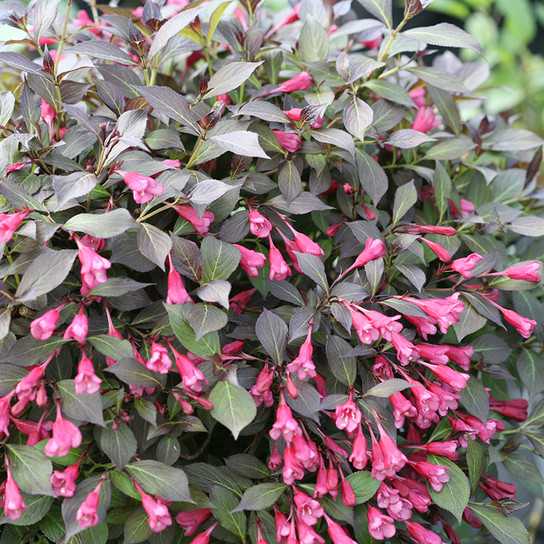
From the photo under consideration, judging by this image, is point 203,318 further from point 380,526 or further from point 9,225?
point 380,526

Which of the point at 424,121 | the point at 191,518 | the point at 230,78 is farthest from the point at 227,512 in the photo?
the point at 424,121

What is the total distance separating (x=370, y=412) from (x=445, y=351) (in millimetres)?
116

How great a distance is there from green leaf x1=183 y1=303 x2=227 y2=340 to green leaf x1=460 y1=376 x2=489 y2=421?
34cm

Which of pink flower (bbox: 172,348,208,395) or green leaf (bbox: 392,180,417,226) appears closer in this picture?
pink flower (bbox: 172,348,208,395)

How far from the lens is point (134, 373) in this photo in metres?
0.59

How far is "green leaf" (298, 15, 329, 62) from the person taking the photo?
0.86 meters

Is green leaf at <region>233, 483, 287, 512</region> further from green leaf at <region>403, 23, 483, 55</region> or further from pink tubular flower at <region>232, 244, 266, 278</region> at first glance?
green leaf at <region>403, 23, 483, 55</region>

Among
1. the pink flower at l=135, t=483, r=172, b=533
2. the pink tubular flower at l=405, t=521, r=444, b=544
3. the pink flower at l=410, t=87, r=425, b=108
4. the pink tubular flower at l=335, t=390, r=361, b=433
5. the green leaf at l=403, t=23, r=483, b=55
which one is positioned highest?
the green leaf at l=403, t=23, r=483, b=55

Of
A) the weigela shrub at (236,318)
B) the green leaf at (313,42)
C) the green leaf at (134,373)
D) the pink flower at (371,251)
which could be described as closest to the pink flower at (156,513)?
the weigela shrub at (236,318)

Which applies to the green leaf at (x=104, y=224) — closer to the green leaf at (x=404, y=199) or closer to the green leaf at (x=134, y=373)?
the green leaf at (x=134, y=373)

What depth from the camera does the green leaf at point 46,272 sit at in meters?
0.56

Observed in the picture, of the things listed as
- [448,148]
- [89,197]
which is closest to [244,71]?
[89,197]

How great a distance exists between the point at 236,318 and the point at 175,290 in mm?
103

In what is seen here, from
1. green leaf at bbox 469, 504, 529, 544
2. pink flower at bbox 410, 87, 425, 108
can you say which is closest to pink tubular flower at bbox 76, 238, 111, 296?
green leaf at bbox 469, 504, 529, 544
